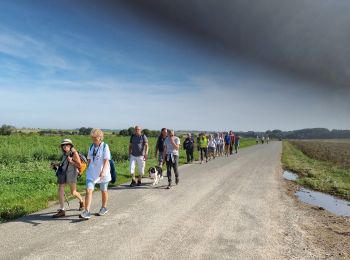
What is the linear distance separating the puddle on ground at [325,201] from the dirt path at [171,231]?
1.33 metres

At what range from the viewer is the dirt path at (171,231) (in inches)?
251

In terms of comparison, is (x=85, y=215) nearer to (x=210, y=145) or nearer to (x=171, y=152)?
(x=171, y=152)

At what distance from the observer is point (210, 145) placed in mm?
28547

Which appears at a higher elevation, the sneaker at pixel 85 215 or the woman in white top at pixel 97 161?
the woman in white top at pixel 97 161

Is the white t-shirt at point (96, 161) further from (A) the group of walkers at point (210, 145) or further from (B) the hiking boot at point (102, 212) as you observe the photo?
(A) the group of walkers at point (210, 145)

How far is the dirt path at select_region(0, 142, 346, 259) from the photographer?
638 centimetres

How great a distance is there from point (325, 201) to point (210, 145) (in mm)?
15561

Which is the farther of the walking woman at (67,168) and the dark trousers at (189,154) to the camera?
the dark trousers at (189,154)

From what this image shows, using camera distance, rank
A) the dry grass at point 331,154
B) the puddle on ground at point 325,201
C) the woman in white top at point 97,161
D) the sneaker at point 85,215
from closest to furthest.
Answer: the sneaker at point 85,215, the woman in white top at point 97,161, the puddle on ground at point 325,201, the dry grass at point 331,154

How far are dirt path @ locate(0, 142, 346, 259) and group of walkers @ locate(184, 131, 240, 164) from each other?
1347 cm

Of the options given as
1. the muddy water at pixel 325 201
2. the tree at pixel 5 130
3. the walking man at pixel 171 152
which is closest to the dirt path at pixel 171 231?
the muddy water at pixel 325 201

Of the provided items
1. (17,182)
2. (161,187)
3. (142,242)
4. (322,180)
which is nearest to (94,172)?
(142,242)

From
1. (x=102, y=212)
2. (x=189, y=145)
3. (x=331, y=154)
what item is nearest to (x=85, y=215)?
(x=102, y=212)

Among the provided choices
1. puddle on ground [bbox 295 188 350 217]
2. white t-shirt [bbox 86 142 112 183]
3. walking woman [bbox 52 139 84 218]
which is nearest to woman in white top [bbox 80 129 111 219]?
white t-shirt [bbox 86 142 112 183]
